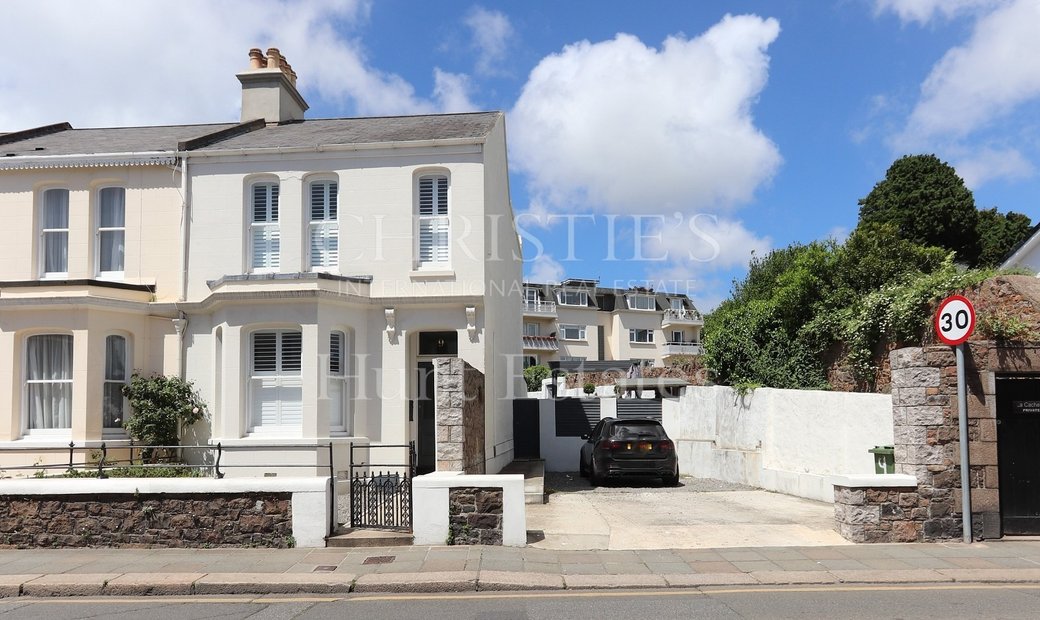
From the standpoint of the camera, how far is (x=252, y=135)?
1872cm

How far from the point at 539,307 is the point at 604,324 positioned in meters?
7.04

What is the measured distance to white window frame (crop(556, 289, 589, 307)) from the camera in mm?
64562

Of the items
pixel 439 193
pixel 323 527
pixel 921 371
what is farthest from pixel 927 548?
pixel 439 193

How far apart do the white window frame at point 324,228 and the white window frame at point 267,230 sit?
63 cm

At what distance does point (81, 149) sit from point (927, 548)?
18449 mm

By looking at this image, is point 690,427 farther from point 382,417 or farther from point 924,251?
point 382,417

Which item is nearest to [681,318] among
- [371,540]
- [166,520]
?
[371,540]

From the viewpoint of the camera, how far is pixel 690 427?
20.5 metres

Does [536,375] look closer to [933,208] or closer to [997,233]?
[933,208]

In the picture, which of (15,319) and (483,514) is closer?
(483,514)

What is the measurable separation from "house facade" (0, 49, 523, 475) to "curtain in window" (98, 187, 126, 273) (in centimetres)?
3

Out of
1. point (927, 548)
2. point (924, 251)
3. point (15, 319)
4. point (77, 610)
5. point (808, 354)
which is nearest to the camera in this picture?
point (77, 610)

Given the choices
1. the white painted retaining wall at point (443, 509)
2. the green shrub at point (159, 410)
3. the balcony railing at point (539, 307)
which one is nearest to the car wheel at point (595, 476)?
the white painted retaining wall at point (443, 509)

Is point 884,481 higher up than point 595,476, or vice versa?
point 884,481
